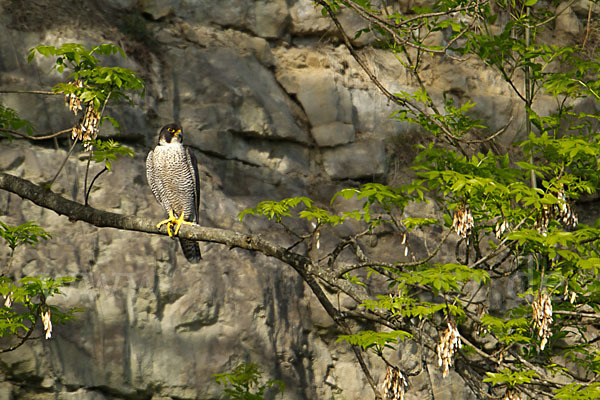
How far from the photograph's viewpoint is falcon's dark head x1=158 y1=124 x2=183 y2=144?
18.5 feet

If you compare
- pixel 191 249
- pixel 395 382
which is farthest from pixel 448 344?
pixel 191 249

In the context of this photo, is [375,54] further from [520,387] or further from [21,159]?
[520,387]

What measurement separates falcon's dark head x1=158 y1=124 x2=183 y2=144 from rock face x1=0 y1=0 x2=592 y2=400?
1598 mm

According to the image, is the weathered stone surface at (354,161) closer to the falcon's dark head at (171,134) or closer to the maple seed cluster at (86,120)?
the falcon's dark head at (171,134)

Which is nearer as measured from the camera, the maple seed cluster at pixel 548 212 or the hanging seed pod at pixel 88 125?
the hanging seed pod at pixel 88 125

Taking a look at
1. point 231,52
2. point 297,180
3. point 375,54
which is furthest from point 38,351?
point 375,54

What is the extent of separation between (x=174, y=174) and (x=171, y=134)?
14.5 inches

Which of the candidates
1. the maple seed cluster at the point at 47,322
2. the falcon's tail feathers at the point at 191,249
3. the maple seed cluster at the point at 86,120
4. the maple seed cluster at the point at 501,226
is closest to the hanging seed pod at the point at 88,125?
the maple seed cluster at the point at 86,120

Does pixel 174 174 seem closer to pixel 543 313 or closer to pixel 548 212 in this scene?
pixel 548 212

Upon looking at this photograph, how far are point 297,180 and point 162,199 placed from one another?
2746mm

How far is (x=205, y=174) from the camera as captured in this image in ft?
25.6

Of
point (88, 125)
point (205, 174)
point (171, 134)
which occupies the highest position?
point (88, 125)

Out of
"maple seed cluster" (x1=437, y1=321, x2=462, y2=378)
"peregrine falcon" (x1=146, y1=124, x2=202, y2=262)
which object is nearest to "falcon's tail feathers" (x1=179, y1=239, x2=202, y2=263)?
"peregrine falcon" (x1=146, y1=124, x2=202, y2=262)

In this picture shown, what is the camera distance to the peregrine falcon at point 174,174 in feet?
18.8
